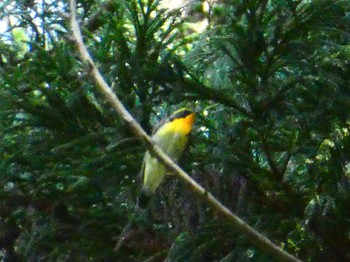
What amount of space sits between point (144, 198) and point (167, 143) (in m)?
0.36

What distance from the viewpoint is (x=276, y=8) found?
3.08m

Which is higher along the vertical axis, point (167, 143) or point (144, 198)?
point (167, 143)

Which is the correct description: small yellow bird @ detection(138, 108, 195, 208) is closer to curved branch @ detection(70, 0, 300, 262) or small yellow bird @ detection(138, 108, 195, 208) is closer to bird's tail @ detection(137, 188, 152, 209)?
bird's tail @ detection(137, 188, 152, 209)

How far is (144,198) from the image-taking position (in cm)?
316

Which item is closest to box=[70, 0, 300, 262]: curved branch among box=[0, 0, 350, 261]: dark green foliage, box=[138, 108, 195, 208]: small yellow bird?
box=[0, 0, 350, 261]: dark green foliage

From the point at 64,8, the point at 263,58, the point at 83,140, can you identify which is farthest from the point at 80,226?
the point at 64,8

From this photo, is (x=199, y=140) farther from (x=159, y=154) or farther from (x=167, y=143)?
(x=159, y=154)

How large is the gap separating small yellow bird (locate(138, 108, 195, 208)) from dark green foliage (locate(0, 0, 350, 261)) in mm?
42

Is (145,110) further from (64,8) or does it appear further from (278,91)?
(64,8)

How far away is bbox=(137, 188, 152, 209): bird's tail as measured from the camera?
10.2ft

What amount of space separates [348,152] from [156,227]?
0.89 m

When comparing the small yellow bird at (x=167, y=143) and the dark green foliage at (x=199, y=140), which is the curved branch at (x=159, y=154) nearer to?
the dark green foliage at (x=199, y=140)

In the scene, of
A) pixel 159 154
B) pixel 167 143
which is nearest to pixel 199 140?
pixel 167 143

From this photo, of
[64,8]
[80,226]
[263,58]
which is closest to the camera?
[263,58]
